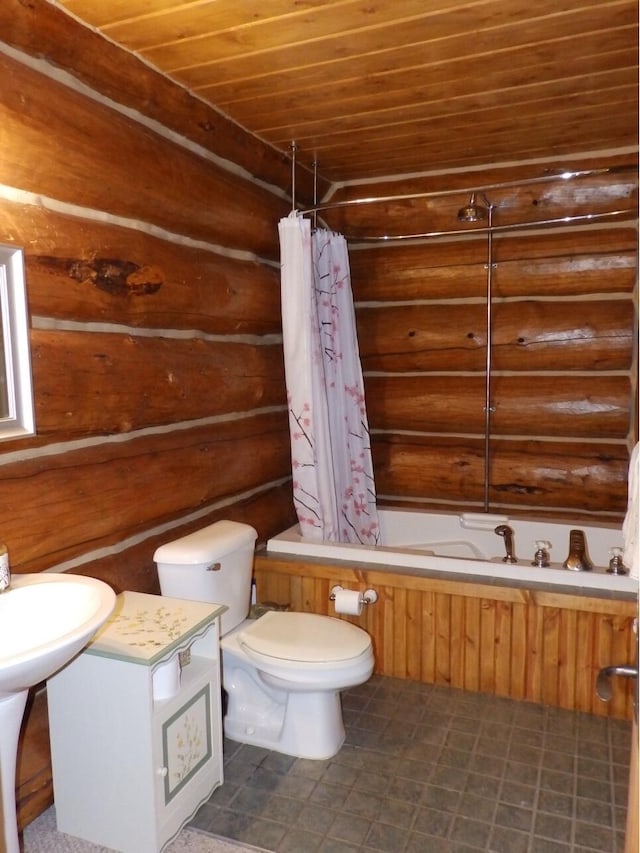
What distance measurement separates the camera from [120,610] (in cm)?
220

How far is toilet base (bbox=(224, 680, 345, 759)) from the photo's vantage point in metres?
2.43

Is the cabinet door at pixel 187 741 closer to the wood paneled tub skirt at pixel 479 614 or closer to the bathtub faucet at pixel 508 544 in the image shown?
the wood paneled tub skirt at pixel 479 614

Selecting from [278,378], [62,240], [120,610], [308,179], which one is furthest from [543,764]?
[308,179]

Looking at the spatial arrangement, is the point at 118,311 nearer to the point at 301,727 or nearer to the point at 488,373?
the point at 301,727

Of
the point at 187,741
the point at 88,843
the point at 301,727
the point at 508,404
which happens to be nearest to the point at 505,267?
the point at 508,404

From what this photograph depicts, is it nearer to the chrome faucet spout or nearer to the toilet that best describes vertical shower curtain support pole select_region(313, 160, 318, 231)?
the toilet

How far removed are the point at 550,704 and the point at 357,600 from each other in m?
0.90

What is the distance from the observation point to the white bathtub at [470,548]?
278 centimetres

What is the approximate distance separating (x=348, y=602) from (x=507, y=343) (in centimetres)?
178

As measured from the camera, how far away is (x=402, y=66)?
96.3 inches

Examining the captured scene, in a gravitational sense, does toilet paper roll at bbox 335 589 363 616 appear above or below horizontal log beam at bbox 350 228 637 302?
below

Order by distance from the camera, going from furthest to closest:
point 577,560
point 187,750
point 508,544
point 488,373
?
point 488,373 < point 508,544 < point 577,560 < point 187,750

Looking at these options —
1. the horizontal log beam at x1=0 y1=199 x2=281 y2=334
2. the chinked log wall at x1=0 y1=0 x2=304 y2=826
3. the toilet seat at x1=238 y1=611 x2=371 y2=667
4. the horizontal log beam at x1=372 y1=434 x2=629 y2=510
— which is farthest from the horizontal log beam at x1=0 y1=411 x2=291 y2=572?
the horizontal log beam at x1=372 y1=434 x2=629 y2=510

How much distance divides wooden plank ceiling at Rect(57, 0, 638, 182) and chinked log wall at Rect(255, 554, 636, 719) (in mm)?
2022
